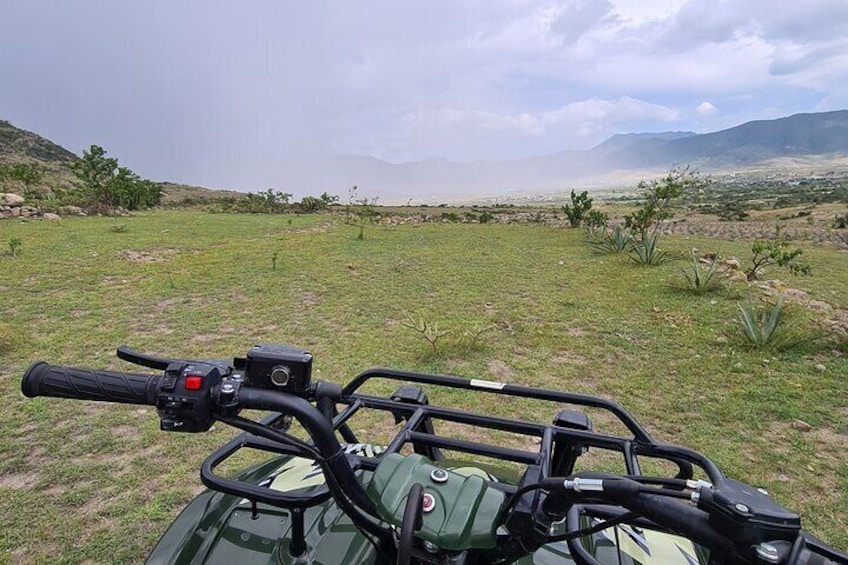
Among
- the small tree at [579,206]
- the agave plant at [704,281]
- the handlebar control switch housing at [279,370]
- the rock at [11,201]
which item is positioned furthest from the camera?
the small tree at [579,206]

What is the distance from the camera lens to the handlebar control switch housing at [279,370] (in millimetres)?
861

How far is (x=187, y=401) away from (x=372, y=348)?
373 centimetres

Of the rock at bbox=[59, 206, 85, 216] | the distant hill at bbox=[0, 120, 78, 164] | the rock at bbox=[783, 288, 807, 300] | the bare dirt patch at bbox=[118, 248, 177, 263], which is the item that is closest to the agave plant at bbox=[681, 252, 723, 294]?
the rock at bbox=[783, 288, 807, 300]

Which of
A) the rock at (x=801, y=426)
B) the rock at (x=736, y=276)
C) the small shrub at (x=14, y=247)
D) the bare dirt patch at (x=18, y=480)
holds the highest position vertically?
the small shrub at (x=14, y=247)

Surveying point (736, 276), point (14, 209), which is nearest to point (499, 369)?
point (736, 276)

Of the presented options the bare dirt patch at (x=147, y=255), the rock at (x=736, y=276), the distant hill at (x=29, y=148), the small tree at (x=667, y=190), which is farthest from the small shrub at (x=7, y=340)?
the distant hill at (x=29, y=148)

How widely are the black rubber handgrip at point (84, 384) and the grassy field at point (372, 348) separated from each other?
162 centimetres

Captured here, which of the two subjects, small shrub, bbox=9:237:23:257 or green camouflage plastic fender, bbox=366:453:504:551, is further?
small shrub, bbox=9:237:23:257

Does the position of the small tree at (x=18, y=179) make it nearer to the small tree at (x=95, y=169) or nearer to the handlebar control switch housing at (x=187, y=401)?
the small tree at (x=95, y=169)

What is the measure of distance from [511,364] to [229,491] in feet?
11.3

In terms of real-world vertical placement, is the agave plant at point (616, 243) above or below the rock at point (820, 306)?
above

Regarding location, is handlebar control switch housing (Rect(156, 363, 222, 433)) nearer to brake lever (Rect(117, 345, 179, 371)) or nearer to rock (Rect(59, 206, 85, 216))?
brake lever (Rect(117, 345, 179, 371))

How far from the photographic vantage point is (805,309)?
214 inches

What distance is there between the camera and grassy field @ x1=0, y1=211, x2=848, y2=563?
2.46 meters
